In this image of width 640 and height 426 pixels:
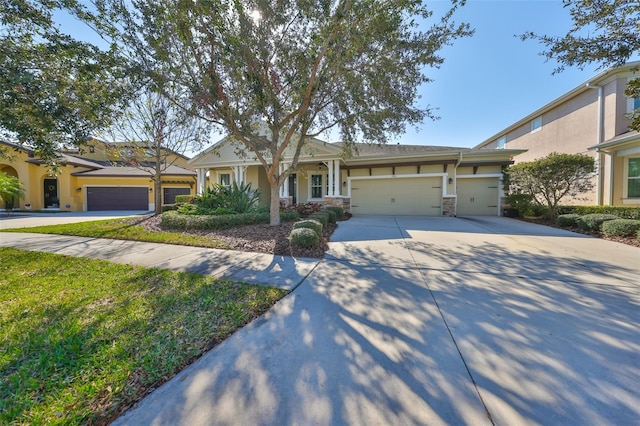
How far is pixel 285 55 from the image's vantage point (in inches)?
256

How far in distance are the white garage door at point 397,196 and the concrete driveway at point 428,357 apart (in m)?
8.61

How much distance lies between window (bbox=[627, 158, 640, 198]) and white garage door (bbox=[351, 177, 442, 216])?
7.38 meters

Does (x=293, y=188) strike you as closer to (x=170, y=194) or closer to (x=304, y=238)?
(x=304, y=238)

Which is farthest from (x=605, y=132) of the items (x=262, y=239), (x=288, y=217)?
(x=262, y=239)

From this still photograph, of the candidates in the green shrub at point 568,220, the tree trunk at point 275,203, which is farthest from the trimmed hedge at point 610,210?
the tree trunk at point 275,203

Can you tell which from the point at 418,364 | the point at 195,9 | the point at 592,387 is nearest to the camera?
the point at 592,387

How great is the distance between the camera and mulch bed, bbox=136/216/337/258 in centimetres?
548

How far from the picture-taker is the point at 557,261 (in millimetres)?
4762

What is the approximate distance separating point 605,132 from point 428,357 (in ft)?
50.6

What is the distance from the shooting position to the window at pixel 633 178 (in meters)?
10.1

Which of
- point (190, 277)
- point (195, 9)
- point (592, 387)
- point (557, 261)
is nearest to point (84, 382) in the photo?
point (190, 277)

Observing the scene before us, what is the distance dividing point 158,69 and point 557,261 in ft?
33.1

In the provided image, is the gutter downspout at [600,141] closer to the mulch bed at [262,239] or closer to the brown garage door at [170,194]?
the mulch bed at [262,239]

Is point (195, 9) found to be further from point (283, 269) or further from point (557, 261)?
point (557, 261)
